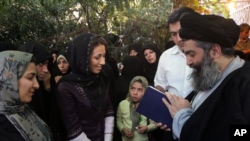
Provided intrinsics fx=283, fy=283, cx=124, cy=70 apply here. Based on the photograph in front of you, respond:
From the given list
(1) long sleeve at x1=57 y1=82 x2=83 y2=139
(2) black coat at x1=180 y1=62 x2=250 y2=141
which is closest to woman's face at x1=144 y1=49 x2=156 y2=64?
(1) long sleeve at x1=57 y1=82 x2=83 y2=139

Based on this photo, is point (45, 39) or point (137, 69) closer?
point (137, 69)

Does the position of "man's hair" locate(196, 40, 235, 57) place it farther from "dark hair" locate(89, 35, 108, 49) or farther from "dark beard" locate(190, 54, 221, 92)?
"dark hair" locate(89, 35, 108, 49)

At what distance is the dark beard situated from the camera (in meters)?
1.75

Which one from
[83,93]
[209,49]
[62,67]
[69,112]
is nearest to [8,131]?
[69,112]

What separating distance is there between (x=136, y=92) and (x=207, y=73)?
174 cm

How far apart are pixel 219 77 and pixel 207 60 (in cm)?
13

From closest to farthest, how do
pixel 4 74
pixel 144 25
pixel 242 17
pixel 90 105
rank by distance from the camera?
pixel 4 74 < pixel 90 105 < pixel 144 25 < pixel 242 17

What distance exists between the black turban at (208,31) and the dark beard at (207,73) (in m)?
0.12

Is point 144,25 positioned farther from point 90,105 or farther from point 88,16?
point 90,105

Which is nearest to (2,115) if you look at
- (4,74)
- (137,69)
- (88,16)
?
(4,74)

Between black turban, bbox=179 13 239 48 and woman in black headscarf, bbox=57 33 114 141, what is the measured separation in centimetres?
92

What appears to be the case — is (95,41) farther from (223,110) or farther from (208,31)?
(223,110)

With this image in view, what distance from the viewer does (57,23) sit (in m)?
6.49

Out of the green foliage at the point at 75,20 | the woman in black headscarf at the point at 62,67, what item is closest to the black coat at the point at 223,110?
the woman in black headscarf at the point at 62,67
